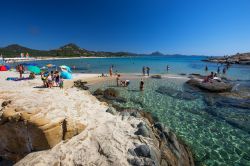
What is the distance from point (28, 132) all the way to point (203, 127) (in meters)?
11.1

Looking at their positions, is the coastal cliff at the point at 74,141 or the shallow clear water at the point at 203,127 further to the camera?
the shallow clear water at the point at 203,127

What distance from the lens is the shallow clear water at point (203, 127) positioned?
9.05 m

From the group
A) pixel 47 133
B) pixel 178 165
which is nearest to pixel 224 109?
pixel 178 165

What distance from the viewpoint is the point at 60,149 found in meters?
7.13

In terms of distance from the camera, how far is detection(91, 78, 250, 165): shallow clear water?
9.05 m

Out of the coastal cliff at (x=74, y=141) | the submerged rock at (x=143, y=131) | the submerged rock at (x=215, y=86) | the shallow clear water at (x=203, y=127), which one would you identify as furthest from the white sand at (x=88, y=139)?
the submerged rock at (x=215, y=86)

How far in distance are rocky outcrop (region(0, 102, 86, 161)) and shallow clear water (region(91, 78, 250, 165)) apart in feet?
22.9

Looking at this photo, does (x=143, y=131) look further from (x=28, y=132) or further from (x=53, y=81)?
(x=53, y=81)

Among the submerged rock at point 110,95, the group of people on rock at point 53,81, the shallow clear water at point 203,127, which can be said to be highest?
the group of people on rock at point 53,81

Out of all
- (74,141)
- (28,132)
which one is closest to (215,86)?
(74,141)

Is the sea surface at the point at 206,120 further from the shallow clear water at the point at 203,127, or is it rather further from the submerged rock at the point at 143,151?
the submerged rock at the point at 143,151

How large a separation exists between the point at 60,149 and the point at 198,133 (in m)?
8.82

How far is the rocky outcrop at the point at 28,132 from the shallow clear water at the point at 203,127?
6971 mm

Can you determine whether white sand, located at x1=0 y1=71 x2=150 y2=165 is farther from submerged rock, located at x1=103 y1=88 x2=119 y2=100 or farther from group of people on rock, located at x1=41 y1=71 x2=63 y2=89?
group of people on rock, located at x1=41 y1=71 x2=63 y2=89
